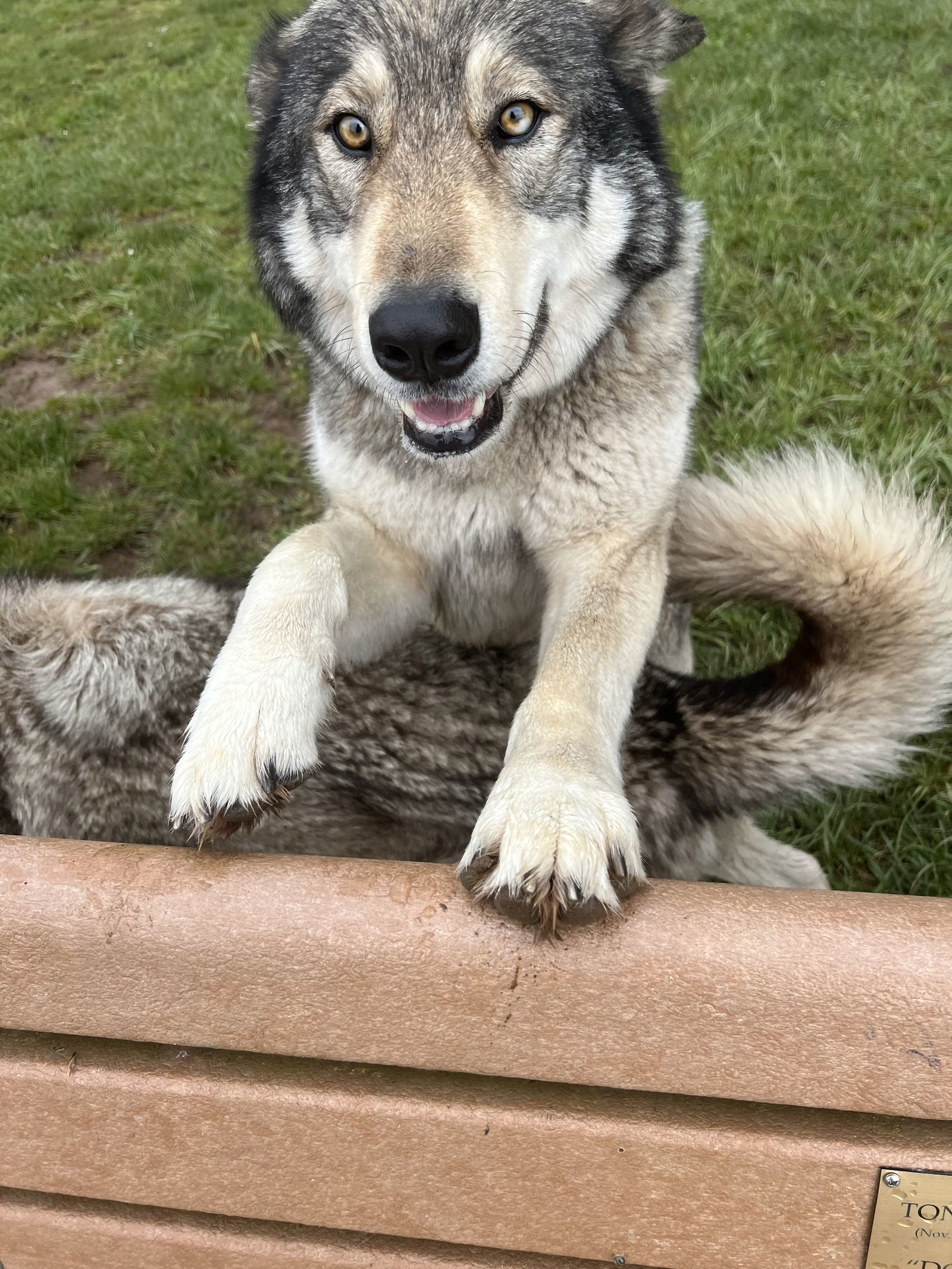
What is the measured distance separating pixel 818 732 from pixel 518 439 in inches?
34.3

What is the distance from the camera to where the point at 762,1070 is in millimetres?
1258

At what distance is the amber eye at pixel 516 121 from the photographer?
5.64 ft

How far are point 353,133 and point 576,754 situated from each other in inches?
51.4

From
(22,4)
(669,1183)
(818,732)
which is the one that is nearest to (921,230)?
(818,732)

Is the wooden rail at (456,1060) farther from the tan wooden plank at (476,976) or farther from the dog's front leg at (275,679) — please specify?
the dog's front leg at (275,679)

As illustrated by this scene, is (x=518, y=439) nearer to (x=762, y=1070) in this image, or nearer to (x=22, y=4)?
(x=762, y=1070)

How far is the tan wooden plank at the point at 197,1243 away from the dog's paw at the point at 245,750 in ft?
2.33

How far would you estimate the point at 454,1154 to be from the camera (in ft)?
4.55

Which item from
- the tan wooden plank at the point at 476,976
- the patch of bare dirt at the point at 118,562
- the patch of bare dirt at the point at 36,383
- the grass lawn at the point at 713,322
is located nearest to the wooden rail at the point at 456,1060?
the tan wooden plank at the point at 476,976

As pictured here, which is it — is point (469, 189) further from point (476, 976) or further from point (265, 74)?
point (476, 976)

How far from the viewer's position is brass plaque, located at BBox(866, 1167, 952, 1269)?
1.25m

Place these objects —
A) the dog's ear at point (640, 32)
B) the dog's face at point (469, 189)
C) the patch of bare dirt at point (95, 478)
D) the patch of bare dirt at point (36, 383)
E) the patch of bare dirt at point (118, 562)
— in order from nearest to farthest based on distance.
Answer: the dog's face at point (469, 189) → the dog's ear at point (640, 32) → the patch of bare dirt at point (118, 562) → the patch of bare dirt at point (95, 478) → the patch of bare dirt at point (36, 383)

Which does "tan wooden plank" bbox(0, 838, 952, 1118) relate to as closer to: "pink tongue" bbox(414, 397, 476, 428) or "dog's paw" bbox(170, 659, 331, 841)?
"dog's paw" bbox(170, 659, 331, 841)

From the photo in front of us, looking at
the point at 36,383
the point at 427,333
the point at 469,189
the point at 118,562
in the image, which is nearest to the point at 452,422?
the point at 427,333
